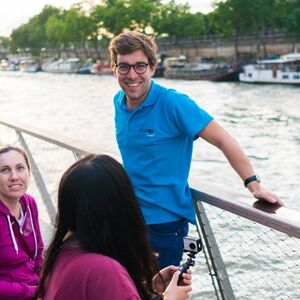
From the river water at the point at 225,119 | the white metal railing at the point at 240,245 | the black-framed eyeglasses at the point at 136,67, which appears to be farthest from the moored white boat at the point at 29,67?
the black-framed eyeglasses at the point at 136,67

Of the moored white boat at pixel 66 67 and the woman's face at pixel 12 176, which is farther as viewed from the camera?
the moored white boat at pixel 66 67

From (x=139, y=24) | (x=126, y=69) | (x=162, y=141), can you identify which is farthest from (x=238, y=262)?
(x=139, y=24)

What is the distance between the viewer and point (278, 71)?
3475 centimetres

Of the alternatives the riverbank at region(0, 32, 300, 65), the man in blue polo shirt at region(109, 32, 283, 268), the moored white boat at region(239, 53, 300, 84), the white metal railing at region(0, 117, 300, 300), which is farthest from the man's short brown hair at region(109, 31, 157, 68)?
the riverbank at region(0, 32, 300, 65)

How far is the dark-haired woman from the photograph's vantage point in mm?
1395

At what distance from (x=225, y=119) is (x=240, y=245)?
1968 cm

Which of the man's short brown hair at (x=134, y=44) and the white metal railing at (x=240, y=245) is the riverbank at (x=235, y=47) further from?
the man's short brown hair at (x=134, y=44)

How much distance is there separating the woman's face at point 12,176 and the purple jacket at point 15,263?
0.05 metres

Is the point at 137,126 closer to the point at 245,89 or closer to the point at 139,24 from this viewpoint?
the point at 245,89

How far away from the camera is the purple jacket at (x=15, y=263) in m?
2.31

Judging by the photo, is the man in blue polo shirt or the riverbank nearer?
the man in blue polo shirt

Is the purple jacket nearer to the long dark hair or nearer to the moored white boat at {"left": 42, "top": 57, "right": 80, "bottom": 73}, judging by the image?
the long dark hair

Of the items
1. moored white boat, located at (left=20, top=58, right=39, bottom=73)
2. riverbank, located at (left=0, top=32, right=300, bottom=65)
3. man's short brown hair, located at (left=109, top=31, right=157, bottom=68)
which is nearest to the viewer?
man's short brown hair, located at (left=109, top=31, right=157, bottom=68)

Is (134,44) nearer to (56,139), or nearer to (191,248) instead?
(191,248)
